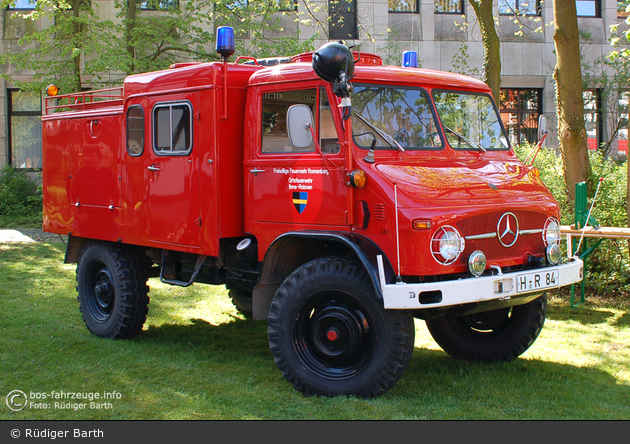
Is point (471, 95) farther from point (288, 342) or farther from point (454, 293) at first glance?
point (288, 342)

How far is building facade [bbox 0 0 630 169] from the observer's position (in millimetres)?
17891

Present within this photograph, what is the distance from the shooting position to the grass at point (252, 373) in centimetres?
486

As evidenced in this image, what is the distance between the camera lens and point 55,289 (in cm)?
980

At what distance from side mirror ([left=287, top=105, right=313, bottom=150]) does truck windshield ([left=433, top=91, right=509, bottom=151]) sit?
1260mm

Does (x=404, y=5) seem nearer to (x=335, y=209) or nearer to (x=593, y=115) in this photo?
(x=593, y=115)

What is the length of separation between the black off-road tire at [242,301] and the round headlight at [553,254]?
13.4 ft

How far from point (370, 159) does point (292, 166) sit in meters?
0.74

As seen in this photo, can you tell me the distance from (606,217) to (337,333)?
18.4 ft

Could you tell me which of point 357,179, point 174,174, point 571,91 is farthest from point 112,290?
point 571,91

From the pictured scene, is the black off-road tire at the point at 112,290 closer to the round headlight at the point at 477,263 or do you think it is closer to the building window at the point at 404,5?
the round headlight at the point at 477,263

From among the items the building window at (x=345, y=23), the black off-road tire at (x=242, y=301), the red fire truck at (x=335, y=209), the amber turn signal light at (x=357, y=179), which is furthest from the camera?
the building window at (x=345, y=23)

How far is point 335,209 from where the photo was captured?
5121 millimetres

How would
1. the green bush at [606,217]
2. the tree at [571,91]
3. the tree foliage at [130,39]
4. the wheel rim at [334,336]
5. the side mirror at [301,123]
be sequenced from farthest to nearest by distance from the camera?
the tree foliage at [130,39] < the tree at [571,91] < the green bush at [606,217] < the side mirror at [301,123] < the wheel rim at [334,336]

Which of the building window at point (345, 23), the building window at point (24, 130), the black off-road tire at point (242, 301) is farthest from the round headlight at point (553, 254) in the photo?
the building window at point (24, 130)
